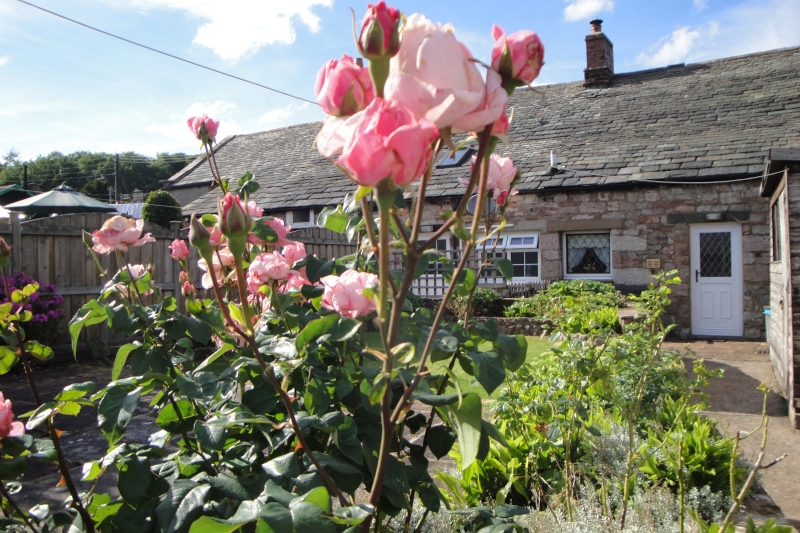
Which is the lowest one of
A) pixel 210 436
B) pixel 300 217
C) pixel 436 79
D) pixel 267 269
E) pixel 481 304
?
pixel 481 304

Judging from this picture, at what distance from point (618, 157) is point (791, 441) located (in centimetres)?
797

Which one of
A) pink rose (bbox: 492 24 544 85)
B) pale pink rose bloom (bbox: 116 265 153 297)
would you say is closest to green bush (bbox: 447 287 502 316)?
pale pink rose bloom (bbox: 116 265 153 297)

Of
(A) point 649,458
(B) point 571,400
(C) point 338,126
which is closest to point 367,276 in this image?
(C) point 338,126

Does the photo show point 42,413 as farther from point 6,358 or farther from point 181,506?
point 181,506

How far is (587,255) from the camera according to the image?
36.5ft

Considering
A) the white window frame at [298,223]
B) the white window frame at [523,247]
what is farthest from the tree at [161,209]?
the white window frame at [523,247]

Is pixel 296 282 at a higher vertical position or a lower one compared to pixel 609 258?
lower

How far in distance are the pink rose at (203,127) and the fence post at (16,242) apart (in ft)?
20.5

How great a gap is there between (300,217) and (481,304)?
5.25 metres

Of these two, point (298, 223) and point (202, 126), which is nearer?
point (202, 126)

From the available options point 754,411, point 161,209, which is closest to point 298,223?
point 161,209

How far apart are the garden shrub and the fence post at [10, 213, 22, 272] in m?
0.12

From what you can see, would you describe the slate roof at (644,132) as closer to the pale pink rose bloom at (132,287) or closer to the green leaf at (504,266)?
the green leaf at (504,266)

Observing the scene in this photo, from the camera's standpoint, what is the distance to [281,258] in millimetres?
1573
